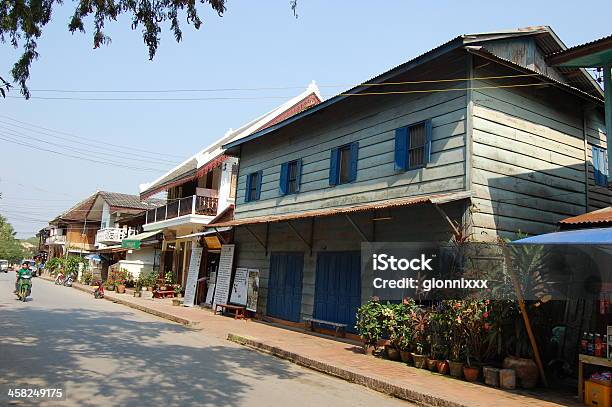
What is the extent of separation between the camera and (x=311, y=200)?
1448cm

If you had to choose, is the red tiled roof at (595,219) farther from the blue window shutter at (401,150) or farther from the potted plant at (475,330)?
the blue window shutter at (401,150)

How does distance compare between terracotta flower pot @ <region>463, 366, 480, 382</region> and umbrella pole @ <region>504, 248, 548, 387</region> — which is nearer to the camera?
umbrella pole @ <region>504, 248, 548, 387</region>

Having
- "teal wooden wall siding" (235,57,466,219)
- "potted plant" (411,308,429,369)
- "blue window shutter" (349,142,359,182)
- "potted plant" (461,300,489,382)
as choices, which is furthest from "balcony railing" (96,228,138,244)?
"potted plant" (461,300,489,382)

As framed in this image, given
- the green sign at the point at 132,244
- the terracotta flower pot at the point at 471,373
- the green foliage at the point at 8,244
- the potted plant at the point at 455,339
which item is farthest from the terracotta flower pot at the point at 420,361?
the green foliage at the point at 8,244

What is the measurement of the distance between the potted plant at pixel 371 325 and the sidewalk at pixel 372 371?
1.09ft

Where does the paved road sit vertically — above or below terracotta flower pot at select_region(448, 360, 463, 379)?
below

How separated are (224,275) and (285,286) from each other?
4094mm

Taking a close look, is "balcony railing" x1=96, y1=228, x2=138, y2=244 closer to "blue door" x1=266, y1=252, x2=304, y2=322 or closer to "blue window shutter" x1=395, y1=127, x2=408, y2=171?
"blue door" x1=266, y1=252, x2=304, y2=322

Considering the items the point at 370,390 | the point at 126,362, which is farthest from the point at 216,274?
the point at 370,390

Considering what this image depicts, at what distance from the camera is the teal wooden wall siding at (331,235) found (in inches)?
408

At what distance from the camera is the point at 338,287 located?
13.0 m

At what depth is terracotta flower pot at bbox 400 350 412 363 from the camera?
31.4 feet

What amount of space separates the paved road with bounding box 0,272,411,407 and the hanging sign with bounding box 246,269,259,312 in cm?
418

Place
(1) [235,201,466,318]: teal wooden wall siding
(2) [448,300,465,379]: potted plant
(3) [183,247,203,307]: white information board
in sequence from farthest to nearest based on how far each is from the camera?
(3) [183,247,203,307]: white information board, (1) [235,201,466,318]: teal wooden wall siding, (2) [448,300,465,379]: potted plant
